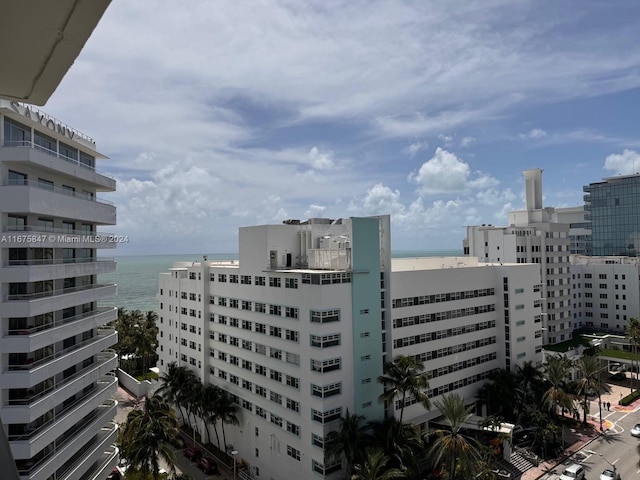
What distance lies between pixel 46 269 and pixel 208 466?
78.4 feet

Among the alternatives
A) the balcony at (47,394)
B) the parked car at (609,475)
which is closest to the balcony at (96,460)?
the balcony at (47,394)

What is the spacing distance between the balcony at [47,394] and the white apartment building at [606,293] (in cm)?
7218

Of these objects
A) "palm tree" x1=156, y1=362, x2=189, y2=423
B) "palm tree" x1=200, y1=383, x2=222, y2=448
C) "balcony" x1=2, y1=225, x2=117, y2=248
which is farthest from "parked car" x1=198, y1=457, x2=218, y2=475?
"balcony" x1=2, y1=225, x2=117, y2=248

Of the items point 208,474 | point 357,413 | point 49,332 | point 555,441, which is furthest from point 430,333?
point 49,332

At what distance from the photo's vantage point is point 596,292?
7319 centimetres

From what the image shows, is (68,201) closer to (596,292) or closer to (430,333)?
(430,333)

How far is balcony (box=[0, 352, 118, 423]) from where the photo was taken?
2084 centimetres

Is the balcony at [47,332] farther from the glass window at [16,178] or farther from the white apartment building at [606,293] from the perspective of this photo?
the white apartment building at [606,293]

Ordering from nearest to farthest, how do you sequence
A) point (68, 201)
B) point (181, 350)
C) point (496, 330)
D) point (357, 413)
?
point (68, 201)
point (357, 413)
point (496, 330)
point (181, 350)

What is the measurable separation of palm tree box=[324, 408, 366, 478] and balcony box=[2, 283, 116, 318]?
60.9 ft

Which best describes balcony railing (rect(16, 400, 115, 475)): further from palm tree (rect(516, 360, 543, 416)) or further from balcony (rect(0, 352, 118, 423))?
palm tree (rect(516, 360, 543, 416))

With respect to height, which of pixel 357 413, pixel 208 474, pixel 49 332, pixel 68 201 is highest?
pixel 68 201

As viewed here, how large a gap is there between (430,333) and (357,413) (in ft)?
33.6

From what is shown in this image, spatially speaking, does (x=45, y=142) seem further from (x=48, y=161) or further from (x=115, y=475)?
(x=115, y=475)
